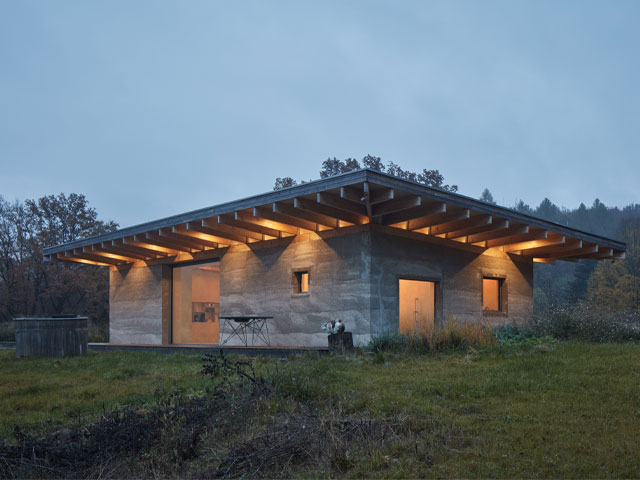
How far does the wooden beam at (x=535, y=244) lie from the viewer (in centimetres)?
1434

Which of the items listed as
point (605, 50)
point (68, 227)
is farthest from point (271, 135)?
point (68, 227)

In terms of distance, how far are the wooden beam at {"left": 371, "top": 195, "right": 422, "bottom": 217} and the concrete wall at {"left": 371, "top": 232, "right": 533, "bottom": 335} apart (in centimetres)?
65

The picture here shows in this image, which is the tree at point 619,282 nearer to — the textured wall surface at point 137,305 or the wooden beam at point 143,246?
the textured wall surface at point 137,305

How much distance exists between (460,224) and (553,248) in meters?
4.48

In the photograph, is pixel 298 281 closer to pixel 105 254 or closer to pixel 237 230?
pixel 237 230

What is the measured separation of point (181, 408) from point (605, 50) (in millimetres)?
129267

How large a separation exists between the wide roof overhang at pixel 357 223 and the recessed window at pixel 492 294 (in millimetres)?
1203

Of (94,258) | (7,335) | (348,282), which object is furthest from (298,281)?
(7,335)

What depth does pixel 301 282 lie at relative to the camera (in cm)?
1342

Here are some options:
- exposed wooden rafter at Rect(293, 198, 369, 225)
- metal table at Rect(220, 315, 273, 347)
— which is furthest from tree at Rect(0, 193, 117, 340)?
exposed wooden rafter at Rect(293, 198, 369, 225)

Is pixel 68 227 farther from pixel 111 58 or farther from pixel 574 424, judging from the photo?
pixel 111 58

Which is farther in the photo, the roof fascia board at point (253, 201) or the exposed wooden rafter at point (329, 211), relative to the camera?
the exposed wooden rafter at point (329, 211)

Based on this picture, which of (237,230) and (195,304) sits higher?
(237,230)

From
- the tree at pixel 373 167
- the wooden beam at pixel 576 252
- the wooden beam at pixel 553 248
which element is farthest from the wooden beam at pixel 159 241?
the tree at pixel 373 167
